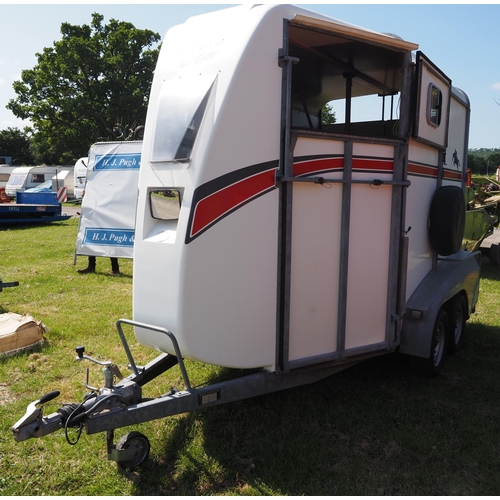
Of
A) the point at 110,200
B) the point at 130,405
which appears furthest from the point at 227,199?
the point at 110,200

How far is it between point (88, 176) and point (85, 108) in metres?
34.0

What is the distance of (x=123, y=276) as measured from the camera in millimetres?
9547

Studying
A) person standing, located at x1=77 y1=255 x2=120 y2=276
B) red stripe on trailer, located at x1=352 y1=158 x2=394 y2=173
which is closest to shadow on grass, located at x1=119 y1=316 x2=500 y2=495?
red stripe on trailer, located at x1=352 y1=158 x2=394 y2=173

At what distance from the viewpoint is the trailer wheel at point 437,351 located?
4766mm

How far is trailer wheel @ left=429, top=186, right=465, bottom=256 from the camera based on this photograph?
5.07 m

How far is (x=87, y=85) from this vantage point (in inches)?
1624

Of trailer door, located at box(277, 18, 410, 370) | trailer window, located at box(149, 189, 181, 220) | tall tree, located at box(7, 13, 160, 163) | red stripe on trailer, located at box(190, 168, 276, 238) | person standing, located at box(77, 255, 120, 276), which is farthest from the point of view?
tall tree, located at box(7, 13, 160, 163)

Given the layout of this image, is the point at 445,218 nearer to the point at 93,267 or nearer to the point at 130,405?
the point at 130,405

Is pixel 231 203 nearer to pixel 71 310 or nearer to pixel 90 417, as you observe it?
pixel 90 417

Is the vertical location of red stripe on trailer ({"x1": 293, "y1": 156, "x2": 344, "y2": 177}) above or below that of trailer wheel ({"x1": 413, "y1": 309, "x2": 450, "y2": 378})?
above

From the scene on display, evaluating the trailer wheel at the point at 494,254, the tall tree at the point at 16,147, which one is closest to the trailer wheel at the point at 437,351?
the trailer wheel at the point at 494,254

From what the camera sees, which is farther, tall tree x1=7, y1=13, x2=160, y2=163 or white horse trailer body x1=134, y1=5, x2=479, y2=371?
tall tree x1=7, y1=13, x2=160, y2=163

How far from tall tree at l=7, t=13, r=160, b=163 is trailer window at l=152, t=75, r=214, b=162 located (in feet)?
126

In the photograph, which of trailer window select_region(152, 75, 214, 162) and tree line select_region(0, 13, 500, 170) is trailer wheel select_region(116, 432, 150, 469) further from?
tree line select_region(0, 13, 500, 170)
